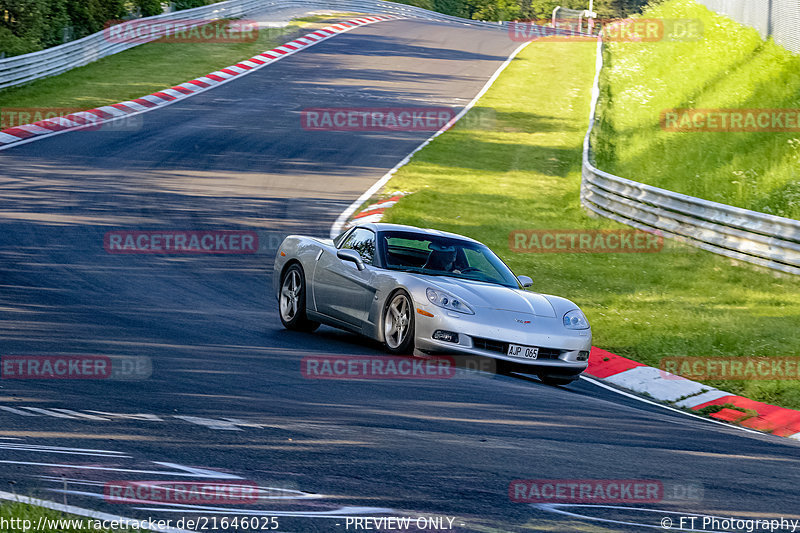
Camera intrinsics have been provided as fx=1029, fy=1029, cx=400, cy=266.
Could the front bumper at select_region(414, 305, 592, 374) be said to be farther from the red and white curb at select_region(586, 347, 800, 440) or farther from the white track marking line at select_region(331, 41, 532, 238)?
the white track marking line at select_region(331, 41, 532, 238)

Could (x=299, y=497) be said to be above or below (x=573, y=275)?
above

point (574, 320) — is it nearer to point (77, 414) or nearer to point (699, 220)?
point (77, 414)

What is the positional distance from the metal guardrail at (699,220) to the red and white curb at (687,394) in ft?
14.2

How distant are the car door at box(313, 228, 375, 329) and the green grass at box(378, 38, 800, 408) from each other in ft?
9.98

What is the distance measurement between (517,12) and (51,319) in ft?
323

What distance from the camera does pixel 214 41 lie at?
1642 inches

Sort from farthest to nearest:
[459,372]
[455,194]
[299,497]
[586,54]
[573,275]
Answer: [586,54] < [455,194] < [573,275] < [459,372] < [299,497]

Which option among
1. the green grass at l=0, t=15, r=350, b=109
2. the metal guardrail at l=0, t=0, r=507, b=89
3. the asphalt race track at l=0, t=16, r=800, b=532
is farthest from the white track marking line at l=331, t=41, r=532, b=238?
the metal guardrail at l=0, t=0, r=507, b=89

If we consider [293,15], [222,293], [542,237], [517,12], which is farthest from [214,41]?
[517,12]

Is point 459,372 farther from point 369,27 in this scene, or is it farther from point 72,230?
point 369,27

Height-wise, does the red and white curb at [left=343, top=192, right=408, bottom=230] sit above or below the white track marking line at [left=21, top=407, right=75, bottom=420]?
below

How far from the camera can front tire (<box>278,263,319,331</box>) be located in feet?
37.1

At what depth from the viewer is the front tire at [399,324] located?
31.4ft

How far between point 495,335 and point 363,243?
2.28 meters
